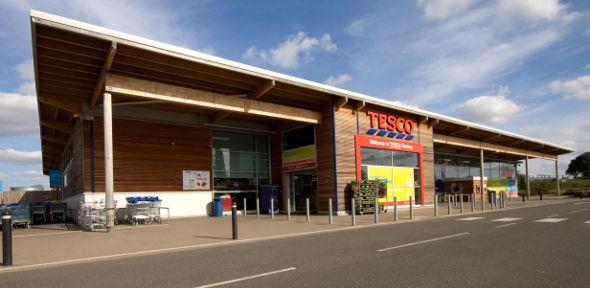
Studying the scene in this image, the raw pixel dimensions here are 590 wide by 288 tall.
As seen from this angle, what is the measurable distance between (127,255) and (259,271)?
4.07 m

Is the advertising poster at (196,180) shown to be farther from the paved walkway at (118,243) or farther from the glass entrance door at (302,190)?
the paved walkway at (118,243)

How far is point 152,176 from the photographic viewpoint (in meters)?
20.6

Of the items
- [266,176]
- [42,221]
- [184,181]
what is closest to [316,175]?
[266,176]

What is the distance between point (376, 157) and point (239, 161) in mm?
7700

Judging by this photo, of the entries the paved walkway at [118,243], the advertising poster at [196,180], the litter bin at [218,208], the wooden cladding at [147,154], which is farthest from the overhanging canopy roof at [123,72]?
the paved walkway at [118,243]

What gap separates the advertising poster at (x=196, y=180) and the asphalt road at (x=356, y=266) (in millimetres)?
11788

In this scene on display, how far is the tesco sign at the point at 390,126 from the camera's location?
23.8 metres

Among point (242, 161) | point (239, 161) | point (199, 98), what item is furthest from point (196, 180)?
point (199, 98)

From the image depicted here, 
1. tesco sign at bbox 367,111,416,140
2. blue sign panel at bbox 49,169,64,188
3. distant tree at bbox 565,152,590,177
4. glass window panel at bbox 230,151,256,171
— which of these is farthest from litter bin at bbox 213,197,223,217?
distant tree at bbox 565,152,590,177

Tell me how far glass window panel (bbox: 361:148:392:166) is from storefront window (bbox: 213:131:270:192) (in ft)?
19.8

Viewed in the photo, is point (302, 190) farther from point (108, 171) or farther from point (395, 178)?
point (108, 171)

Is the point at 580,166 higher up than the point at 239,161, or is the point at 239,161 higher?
the point at 239,161

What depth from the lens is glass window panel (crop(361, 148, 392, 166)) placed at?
2304 cm

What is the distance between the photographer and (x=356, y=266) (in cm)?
701
